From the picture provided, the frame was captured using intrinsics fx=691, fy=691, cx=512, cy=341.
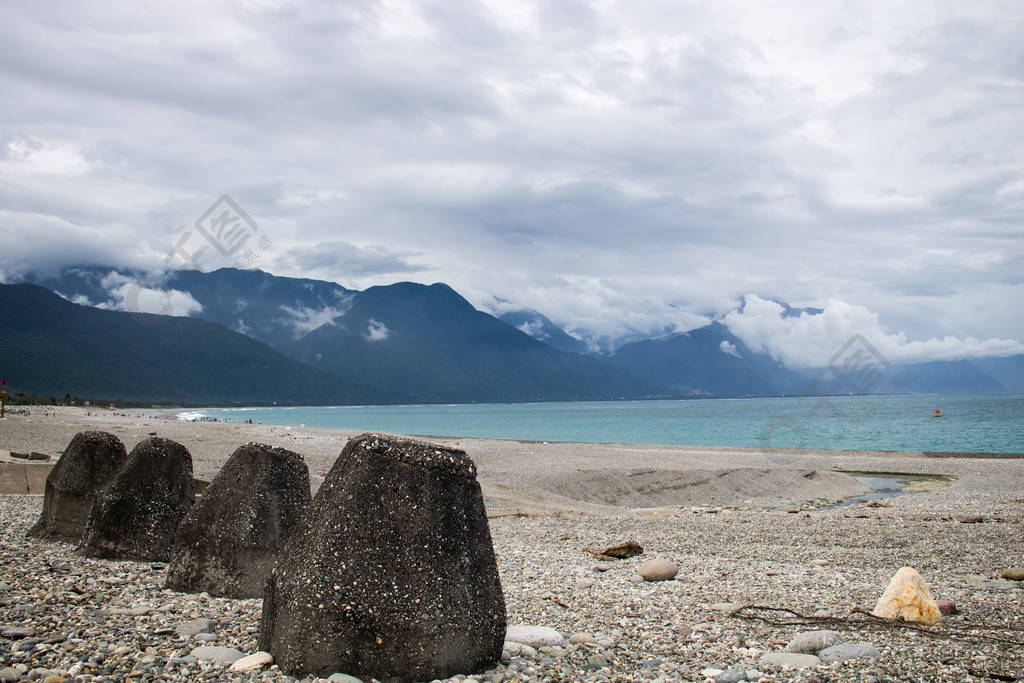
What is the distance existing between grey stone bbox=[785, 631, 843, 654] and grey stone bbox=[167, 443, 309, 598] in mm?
4561

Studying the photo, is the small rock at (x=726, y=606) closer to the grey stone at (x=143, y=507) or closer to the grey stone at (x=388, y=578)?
the grey stone at (x=388, y=578)

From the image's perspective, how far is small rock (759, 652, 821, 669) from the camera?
16.9 ft

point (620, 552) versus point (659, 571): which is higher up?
point (659, 571)

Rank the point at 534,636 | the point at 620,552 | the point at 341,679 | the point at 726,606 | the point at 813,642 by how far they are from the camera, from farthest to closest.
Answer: the point at 620,552 → the point at 726,606 → the point at 534,636 → the point at 813,642 → the point at 341,679

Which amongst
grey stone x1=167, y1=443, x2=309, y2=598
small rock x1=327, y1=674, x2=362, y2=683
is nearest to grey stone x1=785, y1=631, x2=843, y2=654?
small rock x1=327, y1=674, x2=362, y2=683

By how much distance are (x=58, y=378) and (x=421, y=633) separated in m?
200

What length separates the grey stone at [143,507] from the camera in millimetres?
7754

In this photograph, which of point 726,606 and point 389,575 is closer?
point 389,575

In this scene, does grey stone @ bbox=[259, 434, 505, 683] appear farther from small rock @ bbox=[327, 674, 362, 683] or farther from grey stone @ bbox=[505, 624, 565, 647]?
grey stone @ bbox=[505, 624, 565, 647]

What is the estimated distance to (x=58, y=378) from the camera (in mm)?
170250

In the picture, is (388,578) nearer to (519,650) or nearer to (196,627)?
(519,650)

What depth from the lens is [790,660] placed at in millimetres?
5277

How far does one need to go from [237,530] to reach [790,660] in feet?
16.4

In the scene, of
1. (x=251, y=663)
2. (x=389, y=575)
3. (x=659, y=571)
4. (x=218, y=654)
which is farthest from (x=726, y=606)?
(x=218, y=654)
